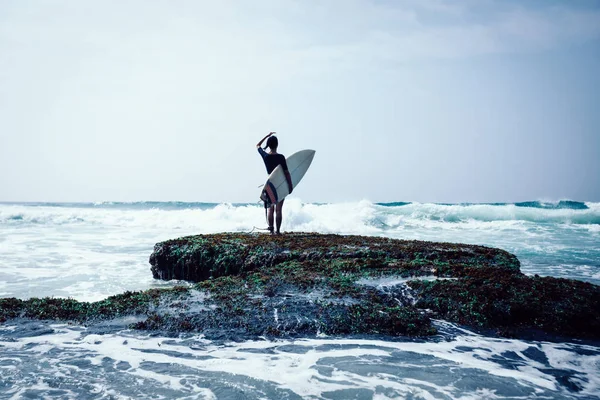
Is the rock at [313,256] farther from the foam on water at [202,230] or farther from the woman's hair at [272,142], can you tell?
the woman's hair at [272,142]

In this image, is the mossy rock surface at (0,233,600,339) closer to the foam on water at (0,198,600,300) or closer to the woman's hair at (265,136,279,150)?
the foam on water at (0,198,600,300)

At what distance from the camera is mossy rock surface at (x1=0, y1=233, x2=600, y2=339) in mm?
4582

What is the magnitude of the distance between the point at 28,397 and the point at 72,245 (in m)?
13.8

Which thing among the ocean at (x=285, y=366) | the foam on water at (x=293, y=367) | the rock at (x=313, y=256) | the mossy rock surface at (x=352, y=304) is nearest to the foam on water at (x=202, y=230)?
the rock at (x=313, y=256)

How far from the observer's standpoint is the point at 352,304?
4.93 m

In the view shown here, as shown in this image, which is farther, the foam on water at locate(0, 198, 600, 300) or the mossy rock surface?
the foam on water at locate(0, 198, 600, 300)

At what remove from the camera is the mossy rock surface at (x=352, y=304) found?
180 inches

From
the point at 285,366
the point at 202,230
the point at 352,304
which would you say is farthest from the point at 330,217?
the point at 285,366

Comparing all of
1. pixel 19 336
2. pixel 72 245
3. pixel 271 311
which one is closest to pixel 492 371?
pixel 271 311

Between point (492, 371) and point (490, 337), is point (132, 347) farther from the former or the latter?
point (490, 337)

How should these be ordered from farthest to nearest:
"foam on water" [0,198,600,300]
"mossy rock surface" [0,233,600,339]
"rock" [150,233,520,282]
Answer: "foam on water" [0,198,600,300] < "rock" [150,233,520,282] < "mossy rock surface" [0,233,600,339]

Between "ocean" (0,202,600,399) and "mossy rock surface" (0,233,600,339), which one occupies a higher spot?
"mossy rock surface" (0,233,600,339)

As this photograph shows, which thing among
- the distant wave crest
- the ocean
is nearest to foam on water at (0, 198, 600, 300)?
the distant wave crest

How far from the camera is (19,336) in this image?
4418 mm
